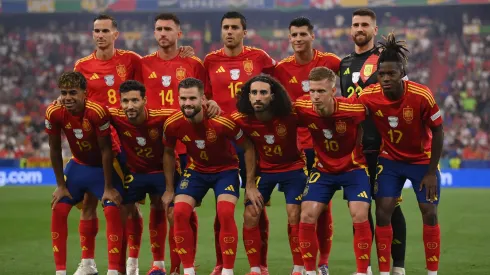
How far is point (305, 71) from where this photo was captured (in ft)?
26.8

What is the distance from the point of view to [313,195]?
Result: 714 cm

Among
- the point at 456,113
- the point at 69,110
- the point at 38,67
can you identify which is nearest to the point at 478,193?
the point at 456,113

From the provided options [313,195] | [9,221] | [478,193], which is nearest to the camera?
[313,195]

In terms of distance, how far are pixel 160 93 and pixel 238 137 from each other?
4.26 feet

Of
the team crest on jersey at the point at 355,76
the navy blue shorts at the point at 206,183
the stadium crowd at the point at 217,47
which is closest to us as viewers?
the navy blue shorts at the point at 206,183

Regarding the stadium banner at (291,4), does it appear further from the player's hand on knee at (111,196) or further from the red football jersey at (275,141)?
the player's hand on knee at (111,196)

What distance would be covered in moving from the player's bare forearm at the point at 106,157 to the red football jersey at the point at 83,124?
2.2 inches

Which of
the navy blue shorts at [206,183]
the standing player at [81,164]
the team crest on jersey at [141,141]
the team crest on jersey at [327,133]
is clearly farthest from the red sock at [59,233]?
the team crest on jersey at [327,133]

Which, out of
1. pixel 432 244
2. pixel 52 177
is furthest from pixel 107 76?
pixel 52 177

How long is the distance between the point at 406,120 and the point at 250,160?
1.48 metres

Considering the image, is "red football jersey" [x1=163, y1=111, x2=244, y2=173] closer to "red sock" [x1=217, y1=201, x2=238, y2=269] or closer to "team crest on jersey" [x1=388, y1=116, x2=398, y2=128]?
"red sock" [x1=217, y1=201, x2=238, y2=269]

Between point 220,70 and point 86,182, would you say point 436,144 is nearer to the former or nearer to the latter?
point 220,70

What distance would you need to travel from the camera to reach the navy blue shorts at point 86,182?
301 inches

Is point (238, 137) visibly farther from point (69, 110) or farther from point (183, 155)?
point (69, 110)
